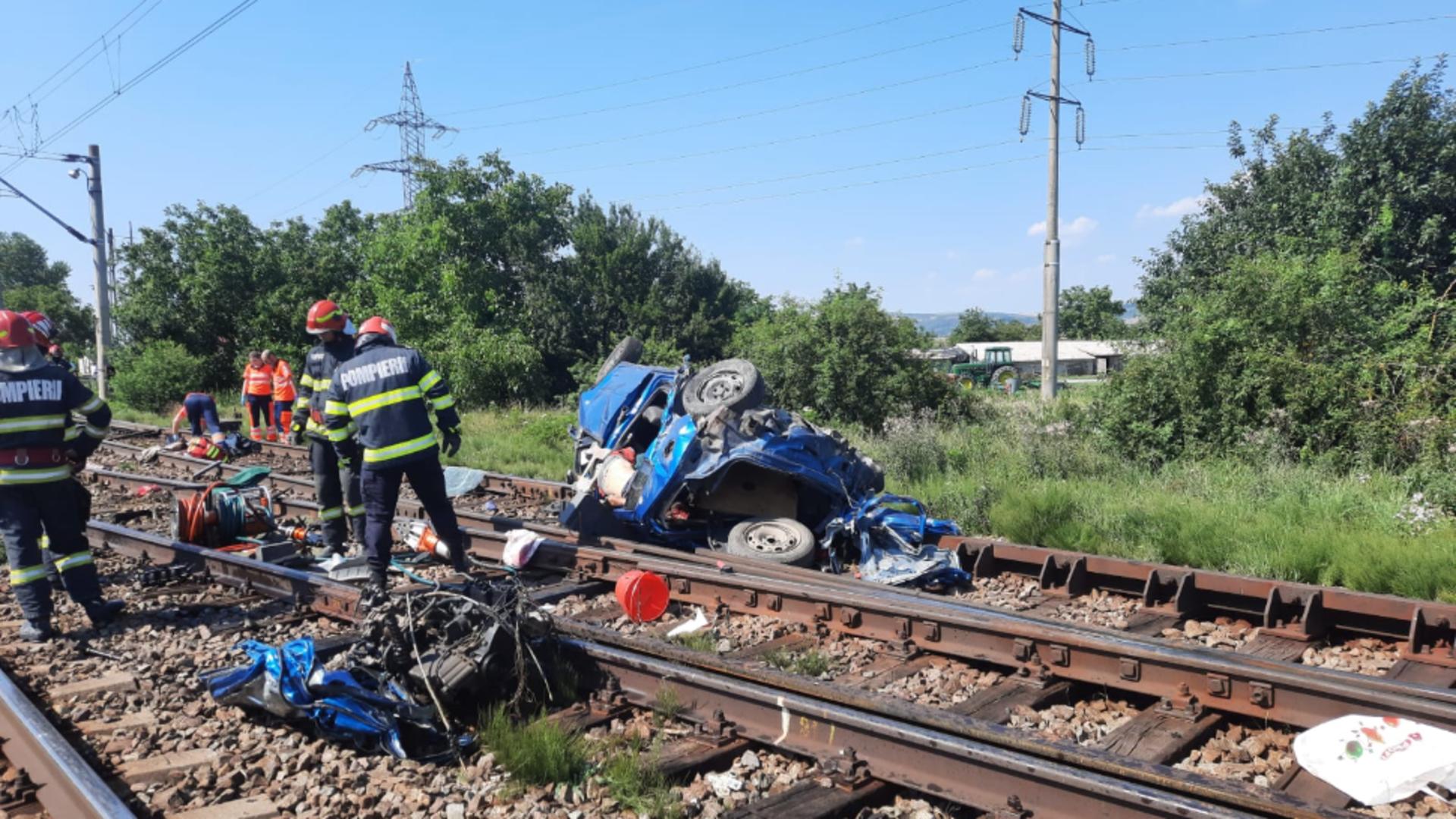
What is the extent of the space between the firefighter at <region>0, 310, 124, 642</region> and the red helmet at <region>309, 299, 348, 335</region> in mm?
1508

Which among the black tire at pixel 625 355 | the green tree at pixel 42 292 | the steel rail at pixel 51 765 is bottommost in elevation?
the steel rail at pixel 51 765

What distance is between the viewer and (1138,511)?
313 inches

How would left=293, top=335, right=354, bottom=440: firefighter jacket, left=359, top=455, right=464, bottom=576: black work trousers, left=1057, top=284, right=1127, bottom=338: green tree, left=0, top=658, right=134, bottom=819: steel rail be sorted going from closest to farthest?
left=0, top=658, right=134, bottom=819: steel rail, left=359, top=455, right=464, bottom=576: black work trousers, left=293, top=335, right=354, bottom=440: firefighter jacket, left=1057, top=284, right=1127, bottom=338: green tree

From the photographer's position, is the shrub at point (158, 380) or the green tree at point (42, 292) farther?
the green tree at point (42, 292)

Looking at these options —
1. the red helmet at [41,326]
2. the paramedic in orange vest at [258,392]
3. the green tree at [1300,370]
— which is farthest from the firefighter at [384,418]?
the paramedic in orange vest at [258,392]

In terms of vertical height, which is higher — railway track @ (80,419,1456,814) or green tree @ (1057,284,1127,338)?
green tree @ (1057,284,1127,338)

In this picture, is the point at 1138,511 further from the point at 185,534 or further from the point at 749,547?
the point at 185,534

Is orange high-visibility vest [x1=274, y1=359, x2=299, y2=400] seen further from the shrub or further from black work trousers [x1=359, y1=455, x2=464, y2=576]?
the shrub

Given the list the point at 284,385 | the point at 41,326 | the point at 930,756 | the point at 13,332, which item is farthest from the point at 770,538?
the point at 284,385

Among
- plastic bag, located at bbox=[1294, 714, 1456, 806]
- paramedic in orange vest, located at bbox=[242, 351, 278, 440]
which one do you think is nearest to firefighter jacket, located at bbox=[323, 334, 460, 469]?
plastic bag, located at bbox=[1294, 714, 1456, 806]

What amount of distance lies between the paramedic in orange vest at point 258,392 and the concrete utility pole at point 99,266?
8981mm

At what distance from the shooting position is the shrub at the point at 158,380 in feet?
94.3

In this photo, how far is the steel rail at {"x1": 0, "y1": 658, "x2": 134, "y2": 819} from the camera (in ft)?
10.9

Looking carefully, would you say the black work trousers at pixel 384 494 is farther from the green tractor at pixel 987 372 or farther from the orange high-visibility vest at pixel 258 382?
the green tractor at pixel 987 372
